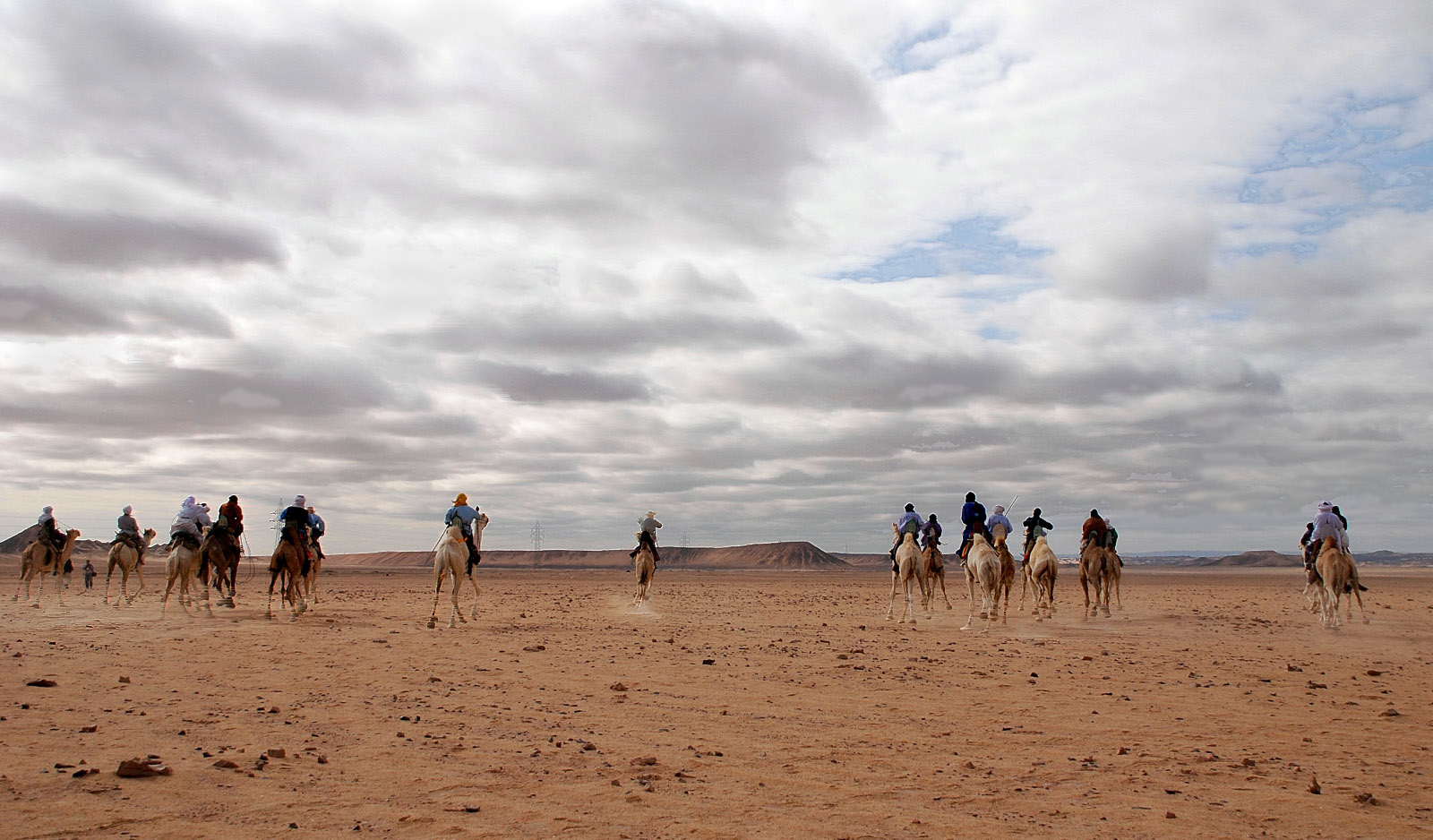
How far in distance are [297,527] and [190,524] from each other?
9.82 feet

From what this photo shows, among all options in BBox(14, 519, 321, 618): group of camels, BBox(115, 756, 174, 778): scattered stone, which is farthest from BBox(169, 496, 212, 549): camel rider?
BBox(115, 756, 174, 778): scattered stone

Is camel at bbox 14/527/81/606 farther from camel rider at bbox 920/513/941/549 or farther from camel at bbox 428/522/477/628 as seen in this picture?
camel rider at bbox 920/513/941/549

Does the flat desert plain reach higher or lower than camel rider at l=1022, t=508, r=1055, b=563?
lower

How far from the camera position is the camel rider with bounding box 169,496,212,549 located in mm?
24750

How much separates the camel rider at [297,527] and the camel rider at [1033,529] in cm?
1989

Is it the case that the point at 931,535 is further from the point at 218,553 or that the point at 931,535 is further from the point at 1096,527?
the point at 218,553

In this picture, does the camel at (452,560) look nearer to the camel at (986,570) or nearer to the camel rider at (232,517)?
the camel rider at (232,517)

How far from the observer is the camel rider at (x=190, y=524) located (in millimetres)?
24750

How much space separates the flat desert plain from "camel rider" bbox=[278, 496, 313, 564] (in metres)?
3.42

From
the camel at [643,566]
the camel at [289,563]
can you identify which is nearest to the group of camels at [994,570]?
the camel at [643,566]

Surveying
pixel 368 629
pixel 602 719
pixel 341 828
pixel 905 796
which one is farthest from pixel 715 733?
pixel 368 629

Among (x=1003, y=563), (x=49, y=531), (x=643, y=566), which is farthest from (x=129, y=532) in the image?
(x=1003, y=563)

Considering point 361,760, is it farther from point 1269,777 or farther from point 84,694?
point 1269,777

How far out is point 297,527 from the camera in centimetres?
2453
